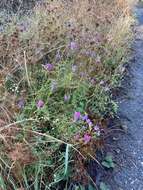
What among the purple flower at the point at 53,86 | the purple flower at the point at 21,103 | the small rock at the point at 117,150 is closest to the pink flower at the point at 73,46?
the purple flower at the point at 53,86

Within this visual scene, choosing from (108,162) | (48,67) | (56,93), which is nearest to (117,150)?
(108,162)

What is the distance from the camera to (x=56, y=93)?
347cm

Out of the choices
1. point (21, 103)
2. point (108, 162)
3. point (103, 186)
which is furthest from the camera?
point (108, 162)

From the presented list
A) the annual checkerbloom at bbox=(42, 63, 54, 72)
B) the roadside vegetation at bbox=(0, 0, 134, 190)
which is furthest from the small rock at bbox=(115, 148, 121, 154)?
the annual checkerbloom at bbox=(42, 63, 54, 72)

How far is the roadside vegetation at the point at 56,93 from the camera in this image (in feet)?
8.86

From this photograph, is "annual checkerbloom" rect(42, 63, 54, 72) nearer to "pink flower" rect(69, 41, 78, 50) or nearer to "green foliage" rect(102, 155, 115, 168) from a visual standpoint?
"pink flower" rect(69, 41, 78, 50)

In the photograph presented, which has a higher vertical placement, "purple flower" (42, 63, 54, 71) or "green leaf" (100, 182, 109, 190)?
"purple flower" (42, 63, 54, 71)

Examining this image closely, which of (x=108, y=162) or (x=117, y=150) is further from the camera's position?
(x=117, y=150)

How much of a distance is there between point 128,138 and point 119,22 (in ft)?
7.56

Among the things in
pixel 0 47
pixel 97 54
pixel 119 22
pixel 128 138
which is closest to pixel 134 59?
pixel 119 22

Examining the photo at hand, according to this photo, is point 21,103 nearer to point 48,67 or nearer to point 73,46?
point 48,67

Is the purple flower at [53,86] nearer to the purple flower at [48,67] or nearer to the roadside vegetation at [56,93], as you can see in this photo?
the roadside vegetation at [56,93]

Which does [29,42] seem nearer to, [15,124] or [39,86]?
[39,86]

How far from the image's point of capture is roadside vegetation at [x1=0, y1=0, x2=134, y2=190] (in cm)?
270
